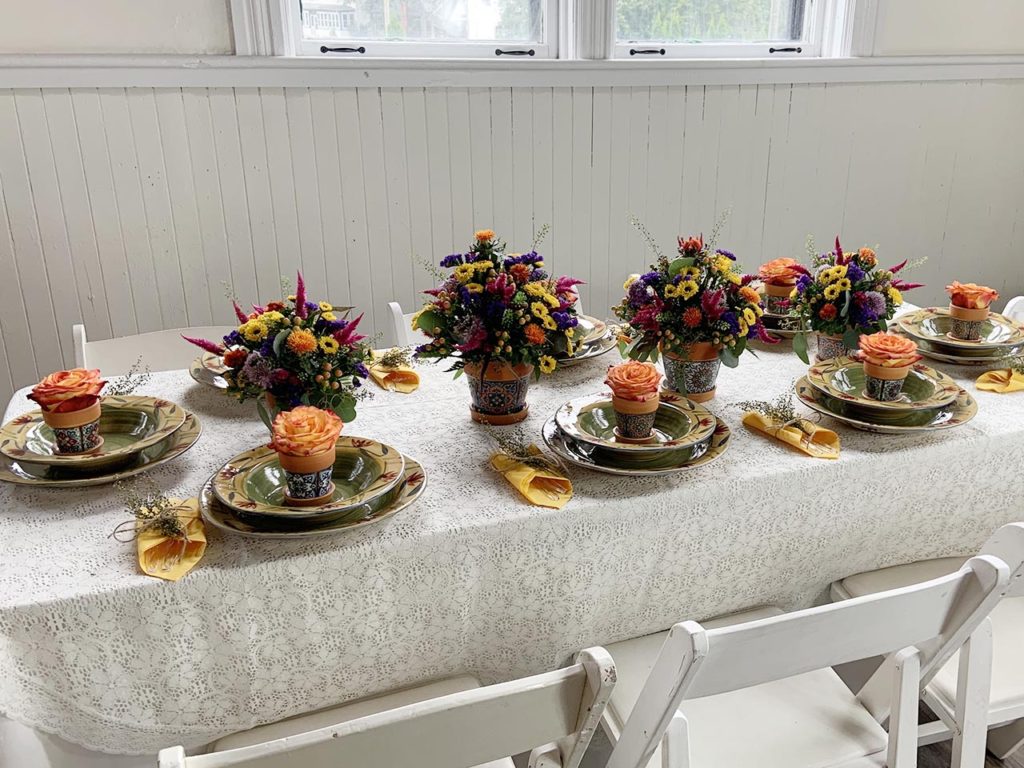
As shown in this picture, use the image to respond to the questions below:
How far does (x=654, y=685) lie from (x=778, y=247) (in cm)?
254

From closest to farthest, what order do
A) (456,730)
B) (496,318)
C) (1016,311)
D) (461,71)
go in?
1. (456,730)
2. (496,318)
3. (1016,311)
4. (461,71)

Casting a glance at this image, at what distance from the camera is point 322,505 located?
1219 mm

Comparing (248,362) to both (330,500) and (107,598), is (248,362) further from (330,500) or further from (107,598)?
(107,598)

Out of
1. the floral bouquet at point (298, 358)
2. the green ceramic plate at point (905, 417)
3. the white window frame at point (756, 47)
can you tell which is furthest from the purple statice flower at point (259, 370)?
the white window frame at point (756, 47)

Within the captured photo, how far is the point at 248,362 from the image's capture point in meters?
1.35

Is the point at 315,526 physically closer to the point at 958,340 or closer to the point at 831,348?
the point at 831,348

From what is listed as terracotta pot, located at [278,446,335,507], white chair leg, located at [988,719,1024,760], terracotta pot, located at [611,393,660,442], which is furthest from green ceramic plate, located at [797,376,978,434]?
terracotta pot, located at [278,446,335,507]

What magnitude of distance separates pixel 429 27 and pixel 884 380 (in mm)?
1886

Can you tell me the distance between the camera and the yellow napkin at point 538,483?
1284mm

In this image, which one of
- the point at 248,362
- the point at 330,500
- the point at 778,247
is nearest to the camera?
the point at 330,500

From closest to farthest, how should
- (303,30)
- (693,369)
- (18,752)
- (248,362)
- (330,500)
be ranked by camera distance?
(18,752) → (330,500) → (248,362) → (693,369) → (303,30)

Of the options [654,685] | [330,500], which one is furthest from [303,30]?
[654,685]

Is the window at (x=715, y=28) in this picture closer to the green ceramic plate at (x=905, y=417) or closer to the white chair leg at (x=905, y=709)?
the green ceramic plate at (x=905, y=417)

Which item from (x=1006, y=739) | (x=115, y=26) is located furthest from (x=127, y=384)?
(x=1006, y=739)
